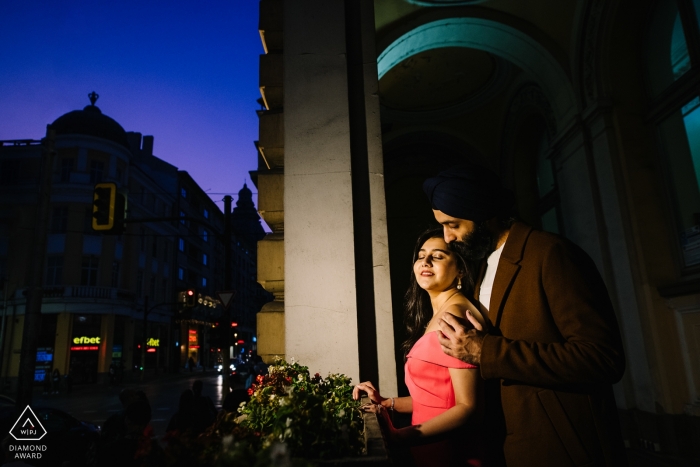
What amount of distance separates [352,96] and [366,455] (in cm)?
298

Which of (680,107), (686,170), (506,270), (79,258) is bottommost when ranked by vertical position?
(506,270)

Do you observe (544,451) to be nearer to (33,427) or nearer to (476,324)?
(476,324)

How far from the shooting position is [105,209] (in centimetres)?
1013

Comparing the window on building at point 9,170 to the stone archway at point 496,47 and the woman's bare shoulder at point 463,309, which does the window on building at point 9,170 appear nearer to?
the stone archway at point 496,47

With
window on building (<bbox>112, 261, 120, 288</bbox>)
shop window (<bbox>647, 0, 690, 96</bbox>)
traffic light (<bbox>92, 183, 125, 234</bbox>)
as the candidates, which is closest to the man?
shop window (<bbox>647, 0, 690, 96</bbox>)

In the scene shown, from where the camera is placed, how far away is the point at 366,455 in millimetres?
1530

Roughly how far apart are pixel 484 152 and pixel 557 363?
10573 millimetres

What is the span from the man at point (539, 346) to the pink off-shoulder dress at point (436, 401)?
9 cm

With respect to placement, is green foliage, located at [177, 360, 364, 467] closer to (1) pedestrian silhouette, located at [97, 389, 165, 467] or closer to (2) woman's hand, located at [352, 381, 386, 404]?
(1) pedestrian silhouette, located at [97, 389, 165, 467]

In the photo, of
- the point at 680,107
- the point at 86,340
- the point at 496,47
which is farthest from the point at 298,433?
the point at 86,340

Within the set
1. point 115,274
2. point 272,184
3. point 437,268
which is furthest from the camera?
point 115,274

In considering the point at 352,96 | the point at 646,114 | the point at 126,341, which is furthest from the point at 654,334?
the point at 126,341

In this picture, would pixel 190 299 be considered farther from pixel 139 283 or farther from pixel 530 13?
pixel 139 283

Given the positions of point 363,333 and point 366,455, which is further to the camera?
point 363,333
